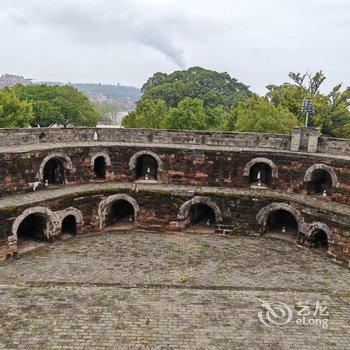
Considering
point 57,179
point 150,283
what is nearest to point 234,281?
point 150,283

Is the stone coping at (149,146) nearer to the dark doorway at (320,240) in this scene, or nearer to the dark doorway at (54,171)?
the dark doorway at (54,171)

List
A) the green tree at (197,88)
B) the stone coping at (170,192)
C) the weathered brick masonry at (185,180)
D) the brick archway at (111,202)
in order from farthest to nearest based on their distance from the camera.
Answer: the green tree at (197,88), the brick archway at (111,202), the weathered brick masonry at (185,180), the stone coping at (170,192)

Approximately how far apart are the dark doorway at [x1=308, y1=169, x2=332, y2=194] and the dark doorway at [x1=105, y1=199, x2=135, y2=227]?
8573 millimetres

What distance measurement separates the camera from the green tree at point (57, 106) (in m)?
42.3

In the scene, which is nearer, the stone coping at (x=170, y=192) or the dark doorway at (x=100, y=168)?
the stone coping at (x=170, y=192)

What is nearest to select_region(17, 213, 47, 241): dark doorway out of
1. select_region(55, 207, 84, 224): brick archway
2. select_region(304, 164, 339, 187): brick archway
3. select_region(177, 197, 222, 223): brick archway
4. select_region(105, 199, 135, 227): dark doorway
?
select_region(55, 207, 84, 224): brick archway

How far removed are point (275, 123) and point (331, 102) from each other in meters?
10.5

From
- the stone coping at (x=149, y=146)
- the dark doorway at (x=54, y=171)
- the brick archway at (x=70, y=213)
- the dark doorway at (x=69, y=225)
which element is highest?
the stone coping at (x=149, y=146)

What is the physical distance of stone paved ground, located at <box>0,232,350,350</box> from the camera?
411 inches

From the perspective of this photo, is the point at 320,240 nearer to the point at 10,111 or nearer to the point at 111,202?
the point at 111,202

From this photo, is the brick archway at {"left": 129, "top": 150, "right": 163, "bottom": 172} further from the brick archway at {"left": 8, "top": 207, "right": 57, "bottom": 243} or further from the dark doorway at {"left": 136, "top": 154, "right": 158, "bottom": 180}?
the brick archway at {"left": 8, "top": 207, "right": 57, "bottom": 243}
